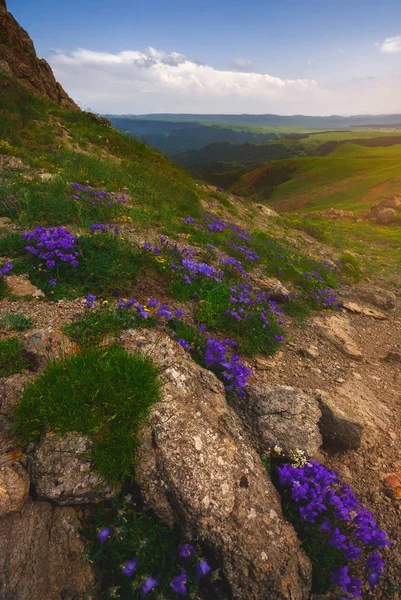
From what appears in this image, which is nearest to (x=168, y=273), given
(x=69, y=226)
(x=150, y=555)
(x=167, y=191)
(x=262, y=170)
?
(x=69, y=226)

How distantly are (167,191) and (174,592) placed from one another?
12.2m

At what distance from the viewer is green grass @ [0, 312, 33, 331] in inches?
163

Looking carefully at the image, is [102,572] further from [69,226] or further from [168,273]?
[69,226]

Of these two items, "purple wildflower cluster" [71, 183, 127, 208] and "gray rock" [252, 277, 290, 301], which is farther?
"purple wildflower cluster" [71, 183, 127, 208]

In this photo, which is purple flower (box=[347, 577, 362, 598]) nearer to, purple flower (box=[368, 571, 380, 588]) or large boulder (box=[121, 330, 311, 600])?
purple flower (box=[368, 571, 380, 588])

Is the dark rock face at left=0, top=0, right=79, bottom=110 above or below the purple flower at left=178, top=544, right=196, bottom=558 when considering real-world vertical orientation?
above

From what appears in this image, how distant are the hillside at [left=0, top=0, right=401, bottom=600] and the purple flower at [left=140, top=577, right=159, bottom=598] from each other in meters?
0.01

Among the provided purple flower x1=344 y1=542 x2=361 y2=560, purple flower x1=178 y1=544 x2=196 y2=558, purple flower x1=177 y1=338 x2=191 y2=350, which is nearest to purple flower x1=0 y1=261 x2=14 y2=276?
purple flower x1=177 y1=338 x2=191 y2=350

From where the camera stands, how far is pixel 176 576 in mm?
2645

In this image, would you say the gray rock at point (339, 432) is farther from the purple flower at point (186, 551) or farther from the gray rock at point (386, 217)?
the gray rock at point (386, 217)

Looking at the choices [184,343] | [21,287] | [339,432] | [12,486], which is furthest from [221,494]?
[21,287]

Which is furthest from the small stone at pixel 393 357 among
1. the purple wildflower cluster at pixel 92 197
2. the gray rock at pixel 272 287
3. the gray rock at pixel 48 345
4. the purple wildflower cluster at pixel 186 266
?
the purple wildflower cluster at pixel 92 197

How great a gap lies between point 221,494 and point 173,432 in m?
0.72

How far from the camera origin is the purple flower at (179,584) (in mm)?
2545
